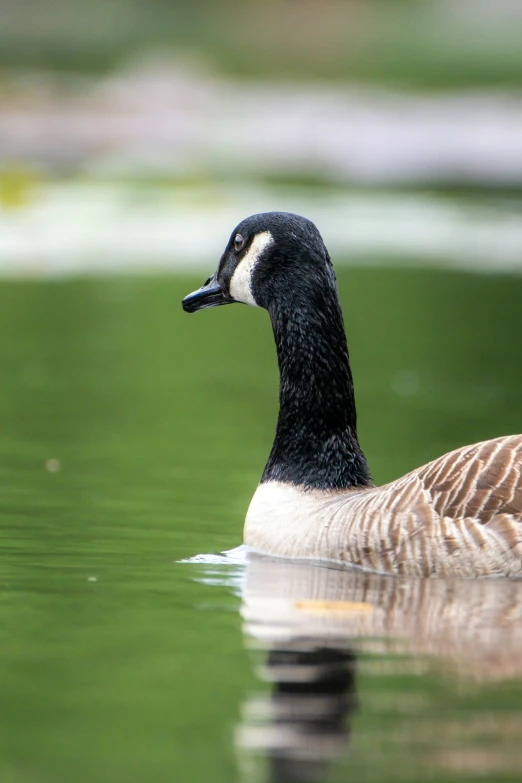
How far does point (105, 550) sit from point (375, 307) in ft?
34.5

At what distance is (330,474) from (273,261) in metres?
1.18

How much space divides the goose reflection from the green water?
1.5 inches

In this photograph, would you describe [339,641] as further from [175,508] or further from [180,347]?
[180,347]

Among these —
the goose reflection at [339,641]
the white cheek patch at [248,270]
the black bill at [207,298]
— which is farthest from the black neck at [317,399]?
the goose reflection at [339,641]

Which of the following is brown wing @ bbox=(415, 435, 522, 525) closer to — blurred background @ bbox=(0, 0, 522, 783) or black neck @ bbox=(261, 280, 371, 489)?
black neck @ bbox=(261, 280, 371, 489)

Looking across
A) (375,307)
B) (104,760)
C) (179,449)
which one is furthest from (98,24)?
(104,760)

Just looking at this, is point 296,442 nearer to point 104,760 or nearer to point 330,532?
point 330,532

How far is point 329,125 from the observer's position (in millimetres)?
38750

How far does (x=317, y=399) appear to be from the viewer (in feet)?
29.3

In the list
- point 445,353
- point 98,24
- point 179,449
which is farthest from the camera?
point 98,24

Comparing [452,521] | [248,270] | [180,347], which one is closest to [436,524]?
[452,521]

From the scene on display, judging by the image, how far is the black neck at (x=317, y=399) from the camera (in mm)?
8852

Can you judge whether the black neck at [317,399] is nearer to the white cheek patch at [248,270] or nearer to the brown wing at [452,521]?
the white cheek patch at [248,270]

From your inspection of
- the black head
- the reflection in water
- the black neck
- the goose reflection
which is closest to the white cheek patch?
the black head
